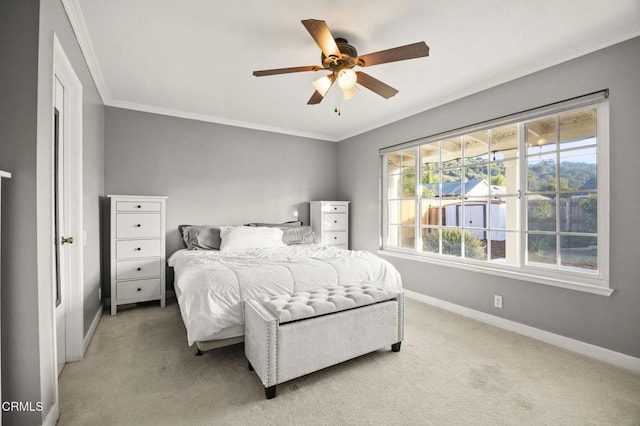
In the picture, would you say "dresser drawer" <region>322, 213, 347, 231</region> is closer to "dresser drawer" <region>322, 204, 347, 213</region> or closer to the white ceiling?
"dresser drawer" <region>322, 204, 347, 213</region>

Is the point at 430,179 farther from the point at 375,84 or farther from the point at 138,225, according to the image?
the point at 138,225

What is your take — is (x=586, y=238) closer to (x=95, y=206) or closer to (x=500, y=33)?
(x=500, y=33)

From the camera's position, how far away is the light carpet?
167cm

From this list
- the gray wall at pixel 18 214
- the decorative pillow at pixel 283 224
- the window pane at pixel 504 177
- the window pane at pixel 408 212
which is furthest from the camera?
the decorative pillow at pixel 283 224

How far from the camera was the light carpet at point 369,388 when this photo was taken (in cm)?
167

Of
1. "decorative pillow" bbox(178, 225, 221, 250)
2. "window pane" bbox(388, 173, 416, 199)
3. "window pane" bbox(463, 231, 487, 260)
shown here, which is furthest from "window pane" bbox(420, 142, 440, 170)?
"decorative pillow" bbox(178, 225, 221, 250)

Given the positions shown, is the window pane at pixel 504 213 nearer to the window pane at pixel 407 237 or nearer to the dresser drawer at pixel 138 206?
the window pane at pixel 407 237

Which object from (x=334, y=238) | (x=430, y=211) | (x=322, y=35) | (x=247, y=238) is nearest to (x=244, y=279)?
(x=247, y=238)

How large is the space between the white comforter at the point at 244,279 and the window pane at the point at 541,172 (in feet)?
5.10

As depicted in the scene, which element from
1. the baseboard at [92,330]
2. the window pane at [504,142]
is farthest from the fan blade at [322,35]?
the baseboard at [92,330]

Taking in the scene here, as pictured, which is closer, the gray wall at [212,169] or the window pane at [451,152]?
the window pane at [451,152]

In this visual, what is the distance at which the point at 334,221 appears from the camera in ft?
16.0

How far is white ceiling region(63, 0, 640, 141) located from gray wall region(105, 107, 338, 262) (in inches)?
20.7

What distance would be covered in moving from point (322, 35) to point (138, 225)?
291 cm
